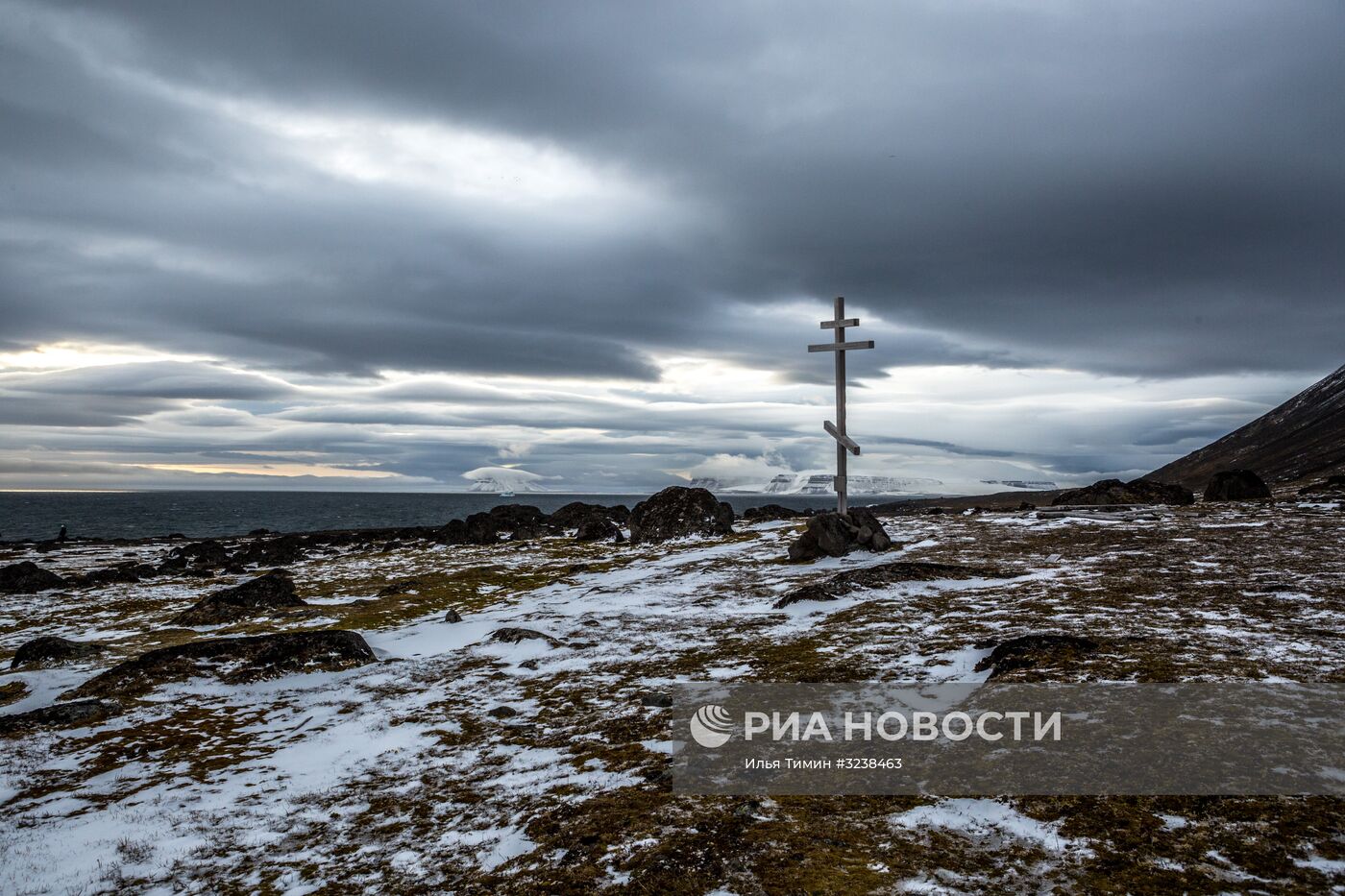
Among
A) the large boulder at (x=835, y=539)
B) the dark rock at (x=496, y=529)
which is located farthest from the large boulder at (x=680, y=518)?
the dark rock at (x=496, y=529)

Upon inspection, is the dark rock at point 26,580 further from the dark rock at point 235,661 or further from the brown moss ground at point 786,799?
the dark rock at point 235,661

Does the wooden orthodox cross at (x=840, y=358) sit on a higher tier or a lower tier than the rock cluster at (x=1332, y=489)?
higher

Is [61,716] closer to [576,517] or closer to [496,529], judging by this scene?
[496,529]

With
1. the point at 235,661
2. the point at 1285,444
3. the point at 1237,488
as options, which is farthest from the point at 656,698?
the point at 1285,444

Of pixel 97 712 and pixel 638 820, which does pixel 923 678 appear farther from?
pixel 97 712

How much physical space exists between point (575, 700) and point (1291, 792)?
7.70m

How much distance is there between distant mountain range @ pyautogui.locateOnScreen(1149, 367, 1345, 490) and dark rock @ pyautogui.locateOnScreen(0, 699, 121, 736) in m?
98.1

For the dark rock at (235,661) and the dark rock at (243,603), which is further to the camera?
the dark rock at (243,603)

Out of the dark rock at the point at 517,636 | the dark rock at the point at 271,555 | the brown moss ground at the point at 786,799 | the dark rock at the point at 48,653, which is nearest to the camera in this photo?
the brown moss ground at the point at 786,799

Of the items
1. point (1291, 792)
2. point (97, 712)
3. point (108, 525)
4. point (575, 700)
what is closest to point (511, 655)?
point (575, 700)

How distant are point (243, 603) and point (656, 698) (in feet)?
67.2

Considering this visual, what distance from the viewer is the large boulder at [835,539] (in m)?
21.1

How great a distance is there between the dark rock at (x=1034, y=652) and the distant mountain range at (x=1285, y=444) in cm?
8808

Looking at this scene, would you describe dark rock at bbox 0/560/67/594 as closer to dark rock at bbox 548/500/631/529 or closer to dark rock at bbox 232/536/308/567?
dark rock at bbox 232/536/308/567
